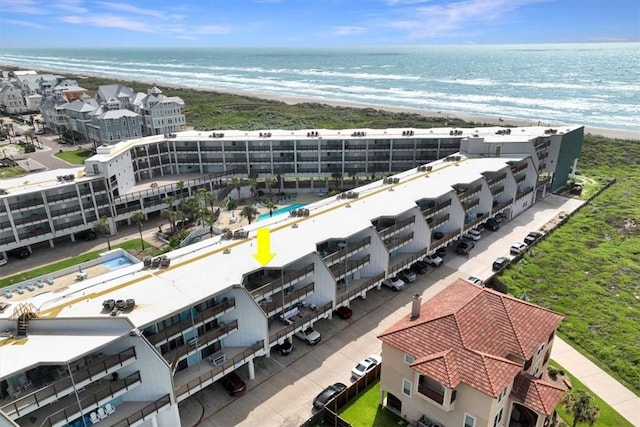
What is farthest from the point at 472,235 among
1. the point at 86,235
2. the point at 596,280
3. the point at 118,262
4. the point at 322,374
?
the point at 86,235

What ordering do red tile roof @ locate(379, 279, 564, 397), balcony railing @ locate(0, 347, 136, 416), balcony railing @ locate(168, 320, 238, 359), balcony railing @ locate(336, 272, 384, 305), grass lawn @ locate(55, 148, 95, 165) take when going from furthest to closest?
1. grass lawn @ locate(55, 148, 95, 165)
2. balcony railing @ locate(336, 272, 384, 305)
3. balcony railing @ locate(168, 320, 238, 359)
4. red tile roof @ locate(379, 279, 564, 397)
5. balcony railing @ locate(0, 347, 136, 416)

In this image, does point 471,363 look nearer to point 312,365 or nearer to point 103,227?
point 312,365

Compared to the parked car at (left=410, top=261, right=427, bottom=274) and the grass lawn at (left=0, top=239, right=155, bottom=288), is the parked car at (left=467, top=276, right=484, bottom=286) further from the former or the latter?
the grass lawn at (left=0, top=239, right=155, bottom=288)

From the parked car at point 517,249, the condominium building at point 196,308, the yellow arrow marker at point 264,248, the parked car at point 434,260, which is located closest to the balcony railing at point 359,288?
the condominium building at point 196,308

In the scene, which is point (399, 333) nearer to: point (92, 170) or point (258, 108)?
point (92, 170)

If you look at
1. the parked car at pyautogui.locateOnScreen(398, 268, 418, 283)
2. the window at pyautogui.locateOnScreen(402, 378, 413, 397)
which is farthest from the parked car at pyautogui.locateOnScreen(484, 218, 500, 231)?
the window at pyautogui.locateOnScreen(402, 378, 413, 397)

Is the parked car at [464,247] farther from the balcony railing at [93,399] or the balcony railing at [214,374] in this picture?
the balcony railing at [93,399]
